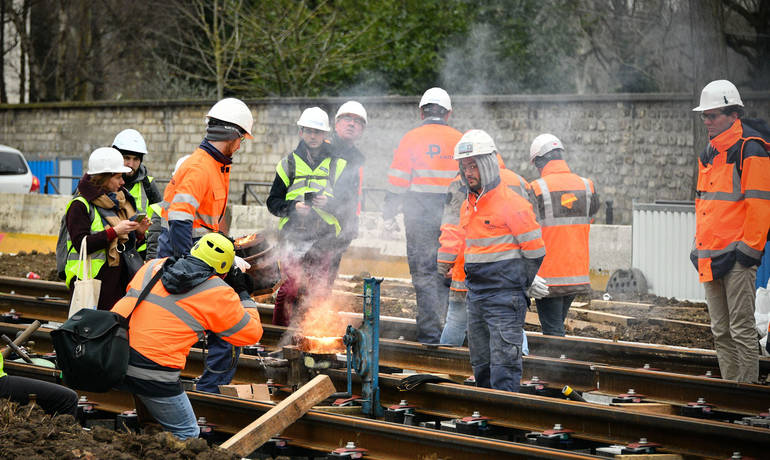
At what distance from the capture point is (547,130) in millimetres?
20844

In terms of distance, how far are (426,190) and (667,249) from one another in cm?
561

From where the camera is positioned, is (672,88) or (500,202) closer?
(500,202)

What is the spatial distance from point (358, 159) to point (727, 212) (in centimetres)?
354

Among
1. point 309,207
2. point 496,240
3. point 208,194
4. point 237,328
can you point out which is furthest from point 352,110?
point 237,328

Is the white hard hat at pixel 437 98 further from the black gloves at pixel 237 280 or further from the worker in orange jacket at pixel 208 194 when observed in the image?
the black gloves at pixel 237 280

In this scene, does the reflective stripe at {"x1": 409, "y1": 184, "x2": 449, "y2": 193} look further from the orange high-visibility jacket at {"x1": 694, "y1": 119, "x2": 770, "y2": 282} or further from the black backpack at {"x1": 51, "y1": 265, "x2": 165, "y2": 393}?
the black backpack at {"x1": 51, "y1": 265, "x2": 165, "y2": 393}

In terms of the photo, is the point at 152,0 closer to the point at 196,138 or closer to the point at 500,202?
the point at 196,138

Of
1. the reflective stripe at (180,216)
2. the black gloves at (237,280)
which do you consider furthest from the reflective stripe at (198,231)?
the black gloves at (237,280)

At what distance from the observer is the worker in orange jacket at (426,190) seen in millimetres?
9336

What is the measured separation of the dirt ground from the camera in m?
10.6

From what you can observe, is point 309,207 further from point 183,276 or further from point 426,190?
point 183,276

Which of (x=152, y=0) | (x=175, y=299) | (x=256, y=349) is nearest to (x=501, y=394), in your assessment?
(x=175, y=299)

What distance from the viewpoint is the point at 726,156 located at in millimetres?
7828

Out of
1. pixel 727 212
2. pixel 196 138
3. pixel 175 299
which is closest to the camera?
pixel 175 299
